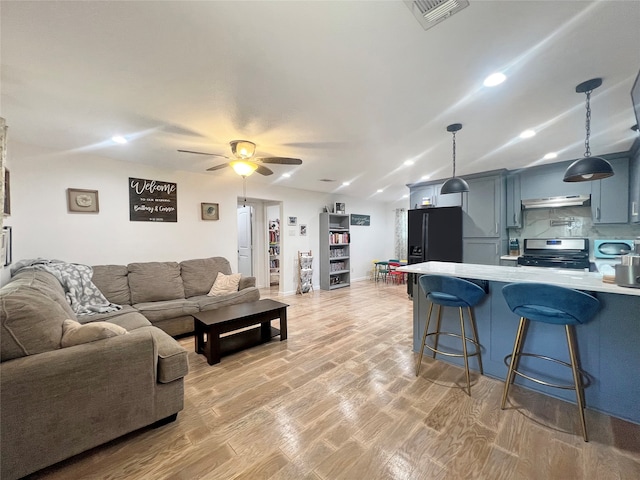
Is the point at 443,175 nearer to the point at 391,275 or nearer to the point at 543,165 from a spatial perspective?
the point at 543,165

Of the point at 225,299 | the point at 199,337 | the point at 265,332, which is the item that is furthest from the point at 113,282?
the point at 265,332

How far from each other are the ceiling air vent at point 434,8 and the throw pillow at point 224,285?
12.0ft

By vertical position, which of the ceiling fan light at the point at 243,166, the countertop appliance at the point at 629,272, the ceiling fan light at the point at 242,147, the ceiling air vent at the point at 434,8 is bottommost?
the countertop appliance at the point at 629,272

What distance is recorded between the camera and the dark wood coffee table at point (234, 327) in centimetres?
264

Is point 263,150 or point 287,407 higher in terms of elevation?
point 263,150

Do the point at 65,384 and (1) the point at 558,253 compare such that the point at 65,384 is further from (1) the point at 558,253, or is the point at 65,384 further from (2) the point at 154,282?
(1) the point at 558,253

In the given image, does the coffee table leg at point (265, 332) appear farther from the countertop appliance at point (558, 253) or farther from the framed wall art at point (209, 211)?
the countertop appliance at point (558, 253)

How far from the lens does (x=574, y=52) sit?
161 centimetres

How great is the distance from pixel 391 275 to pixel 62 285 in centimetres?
642

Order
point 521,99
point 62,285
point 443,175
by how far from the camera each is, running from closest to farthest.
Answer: point 521,99, point 62,285, point 443,175

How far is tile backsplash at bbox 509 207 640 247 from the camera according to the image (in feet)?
12.4

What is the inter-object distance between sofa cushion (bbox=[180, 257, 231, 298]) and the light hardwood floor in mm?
1446

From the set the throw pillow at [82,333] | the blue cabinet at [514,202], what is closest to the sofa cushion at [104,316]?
the throw pillow at [82,333]

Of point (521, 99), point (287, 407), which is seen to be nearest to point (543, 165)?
point (521, 99)
